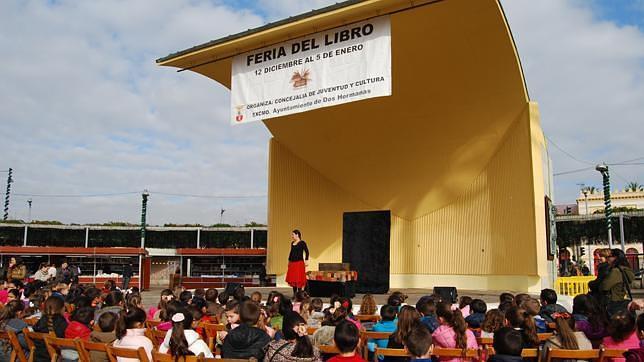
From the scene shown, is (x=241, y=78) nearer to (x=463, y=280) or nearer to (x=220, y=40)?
(x=220, y=40)

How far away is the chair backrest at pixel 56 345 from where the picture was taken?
4027mm

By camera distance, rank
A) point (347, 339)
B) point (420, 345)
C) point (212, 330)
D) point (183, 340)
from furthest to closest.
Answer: point (212, 330)
point (183, 340)
point (420, 345)
point (347, 339)

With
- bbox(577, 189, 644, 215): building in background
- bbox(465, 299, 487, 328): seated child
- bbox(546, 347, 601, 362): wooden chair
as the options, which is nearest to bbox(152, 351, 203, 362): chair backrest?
bbox(546, 347, 601, 362): wooden chair

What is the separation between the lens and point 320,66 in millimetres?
10039

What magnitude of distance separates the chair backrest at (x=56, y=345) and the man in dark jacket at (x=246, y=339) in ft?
3.74

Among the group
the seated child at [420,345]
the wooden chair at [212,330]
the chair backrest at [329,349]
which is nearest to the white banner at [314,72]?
the wooden chair at [212,330]

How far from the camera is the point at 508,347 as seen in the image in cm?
336

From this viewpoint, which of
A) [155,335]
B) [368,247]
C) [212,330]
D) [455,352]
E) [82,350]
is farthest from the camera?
[368,247]

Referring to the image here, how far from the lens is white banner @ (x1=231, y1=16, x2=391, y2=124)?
9.38m

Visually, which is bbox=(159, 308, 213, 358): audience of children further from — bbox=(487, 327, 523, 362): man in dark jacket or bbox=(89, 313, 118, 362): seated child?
bbox=(487, 327, 523, 362): man in dark jacket

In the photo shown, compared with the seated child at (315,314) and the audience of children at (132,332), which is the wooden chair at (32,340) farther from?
the seated child at (315,314)

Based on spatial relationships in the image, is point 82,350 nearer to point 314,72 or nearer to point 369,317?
point 369,317

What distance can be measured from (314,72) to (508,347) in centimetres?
743

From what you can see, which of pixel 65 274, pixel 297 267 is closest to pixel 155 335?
pixel 297 267
